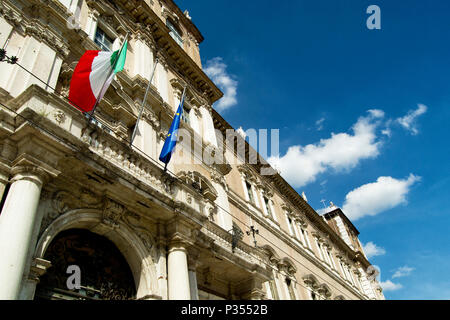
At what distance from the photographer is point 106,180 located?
745 centimetres

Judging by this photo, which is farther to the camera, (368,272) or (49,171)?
(368,272)

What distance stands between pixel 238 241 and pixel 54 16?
360 inches

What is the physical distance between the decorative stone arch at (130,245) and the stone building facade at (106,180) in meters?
0.02

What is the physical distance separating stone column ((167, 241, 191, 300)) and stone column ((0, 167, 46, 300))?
138 inches

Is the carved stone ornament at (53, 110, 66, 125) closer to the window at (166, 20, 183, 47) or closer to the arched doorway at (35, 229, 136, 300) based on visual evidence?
the arched doorway at (35, 229, 136, 300)

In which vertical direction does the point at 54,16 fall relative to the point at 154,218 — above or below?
above

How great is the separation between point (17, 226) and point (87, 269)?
8.00 feet

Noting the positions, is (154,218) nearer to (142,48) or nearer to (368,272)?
(142,48)

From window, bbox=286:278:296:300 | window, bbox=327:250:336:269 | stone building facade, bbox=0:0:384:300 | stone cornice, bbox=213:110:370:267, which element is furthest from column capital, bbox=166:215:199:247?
window, bbox=327:250:336:269

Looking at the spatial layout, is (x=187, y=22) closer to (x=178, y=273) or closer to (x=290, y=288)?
(x=290, y=288)

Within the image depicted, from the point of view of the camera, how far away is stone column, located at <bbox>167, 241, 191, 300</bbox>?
7.76 metres

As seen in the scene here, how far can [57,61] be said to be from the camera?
951 centimetres

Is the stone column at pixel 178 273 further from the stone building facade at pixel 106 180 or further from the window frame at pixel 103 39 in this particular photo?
the window frame at pixel 103 39
